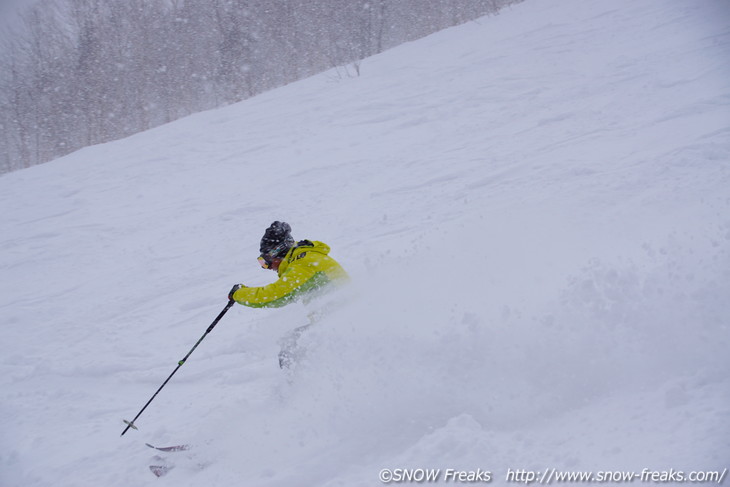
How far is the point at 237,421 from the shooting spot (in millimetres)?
4543

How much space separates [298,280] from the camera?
436 centimetres

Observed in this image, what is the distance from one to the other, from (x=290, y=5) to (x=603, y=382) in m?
26.1

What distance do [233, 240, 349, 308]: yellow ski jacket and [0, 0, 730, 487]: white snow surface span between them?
373mm

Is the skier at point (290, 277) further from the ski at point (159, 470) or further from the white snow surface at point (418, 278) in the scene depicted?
the ski at point (159, 470)

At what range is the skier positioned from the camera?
436 cm

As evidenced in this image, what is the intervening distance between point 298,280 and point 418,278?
1.59 metres

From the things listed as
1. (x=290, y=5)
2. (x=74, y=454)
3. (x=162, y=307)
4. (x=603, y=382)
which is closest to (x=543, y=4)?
(x=290, y=5)

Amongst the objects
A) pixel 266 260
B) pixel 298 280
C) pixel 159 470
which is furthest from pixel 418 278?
pixel 159 470

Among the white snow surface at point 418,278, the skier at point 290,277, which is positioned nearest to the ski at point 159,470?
the white snow surface at point 418,278

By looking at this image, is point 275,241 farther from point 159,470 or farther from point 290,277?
point 159,470

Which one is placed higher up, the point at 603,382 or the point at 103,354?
the point at 103,354

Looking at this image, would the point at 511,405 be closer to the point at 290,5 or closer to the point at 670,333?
the point at 670,333

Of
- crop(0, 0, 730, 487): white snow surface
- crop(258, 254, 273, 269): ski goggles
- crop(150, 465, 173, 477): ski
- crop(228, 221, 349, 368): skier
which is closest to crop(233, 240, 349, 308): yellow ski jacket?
crop(228, 221, 349, 368): skier

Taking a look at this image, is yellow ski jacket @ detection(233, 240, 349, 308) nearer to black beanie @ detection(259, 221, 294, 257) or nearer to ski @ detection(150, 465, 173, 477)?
black beanie @ detection(259, 221, 294, 257)
